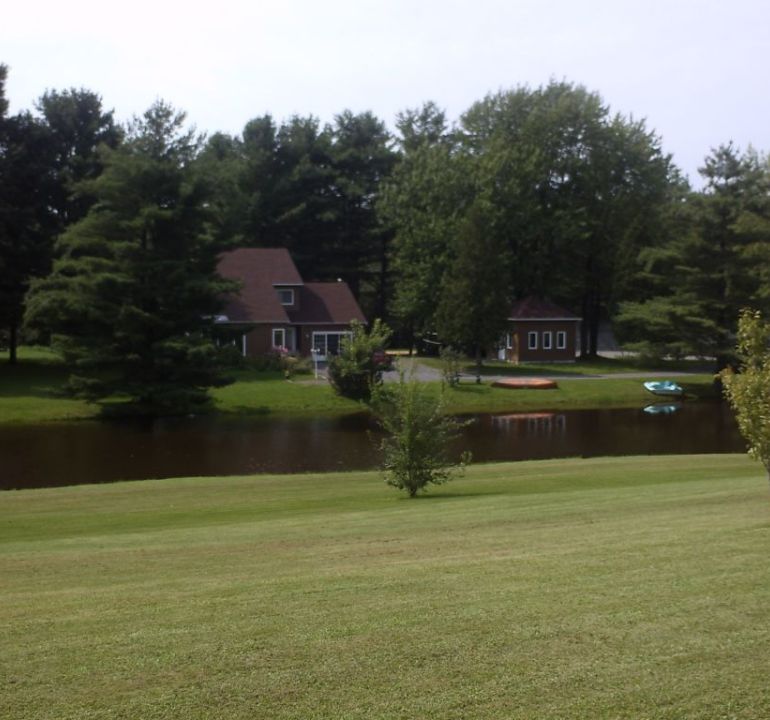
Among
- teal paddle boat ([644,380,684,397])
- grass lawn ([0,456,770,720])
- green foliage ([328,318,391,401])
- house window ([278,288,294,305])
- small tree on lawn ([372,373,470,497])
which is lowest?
grass lawn ([0,456,770,720])

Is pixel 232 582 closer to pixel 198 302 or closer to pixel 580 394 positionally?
pixel 198 302

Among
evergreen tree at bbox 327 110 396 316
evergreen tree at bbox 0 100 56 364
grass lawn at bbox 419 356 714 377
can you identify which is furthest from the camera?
evergreen tree at bbox 327 110 396 316

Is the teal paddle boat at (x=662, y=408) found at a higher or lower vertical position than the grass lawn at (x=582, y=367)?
lower

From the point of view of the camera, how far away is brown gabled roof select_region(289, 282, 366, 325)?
64.0m

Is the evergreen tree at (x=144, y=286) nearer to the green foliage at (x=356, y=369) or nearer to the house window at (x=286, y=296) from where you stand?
the green foliage at (x=356, y=369)

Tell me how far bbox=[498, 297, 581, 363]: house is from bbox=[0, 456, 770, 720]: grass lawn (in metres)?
50.4

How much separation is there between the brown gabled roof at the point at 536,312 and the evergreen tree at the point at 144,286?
2705 centimetres

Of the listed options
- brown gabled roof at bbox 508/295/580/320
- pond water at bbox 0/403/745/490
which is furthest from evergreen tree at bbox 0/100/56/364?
brown gabled roof at bbox 508/295/580/320

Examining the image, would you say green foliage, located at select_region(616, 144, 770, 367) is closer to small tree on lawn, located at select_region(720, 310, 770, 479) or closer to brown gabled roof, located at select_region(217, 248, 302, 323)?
brown gabled roof, located at select_region(217, 248, 302, 323)

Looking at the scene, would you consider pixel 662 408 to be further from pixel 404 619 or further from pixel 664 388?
pixel 404 619

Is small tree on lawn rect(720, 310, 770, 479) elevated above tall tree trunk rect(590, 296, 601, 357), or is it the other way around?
tall tree trunk rect(590, 296, 601, 357)

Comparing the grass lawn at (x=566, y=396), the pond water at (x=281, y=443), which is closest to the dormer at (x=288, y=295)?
the grass lawn at (x=566, y=396)

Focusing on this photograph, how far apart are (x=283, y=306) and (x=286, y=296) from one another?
1.65 m

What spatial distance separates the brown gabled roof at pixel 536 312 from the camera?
64375 mm
